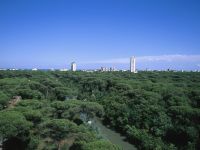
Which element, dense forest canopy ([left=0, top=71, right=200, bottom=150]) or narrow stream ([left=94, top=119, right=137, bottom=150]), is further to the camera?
narrow stream ([left=94, top=119, right=137, bottom=150])

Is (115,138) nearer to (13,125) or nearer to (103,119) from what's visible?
(103,119)

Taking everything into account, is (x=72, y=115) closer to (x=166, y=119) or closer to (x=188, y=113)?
(x=166, y=119)

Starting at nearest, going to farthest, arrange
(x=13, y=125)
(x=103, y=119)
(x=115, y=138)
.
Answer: (x=13, y=125) < (x=115, y=138) < (x=103, y=119)

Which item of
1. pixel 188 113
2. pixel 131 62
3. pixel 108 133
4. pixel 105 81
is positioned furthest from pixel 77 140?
pixel 131 62

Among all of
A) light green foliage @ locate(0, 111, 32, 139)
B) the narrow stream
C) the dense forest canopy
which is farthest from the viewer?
the narrow stream

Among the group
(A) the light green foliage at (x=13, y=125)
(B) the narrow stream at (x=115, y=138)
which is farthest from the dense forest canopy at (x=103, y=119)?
(B) the narrow stream at (x=115, y=138)

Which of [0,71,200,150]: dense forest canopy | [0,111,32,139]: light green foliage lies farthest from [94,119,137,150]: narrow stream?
[0,111,32,139]: light green foliage

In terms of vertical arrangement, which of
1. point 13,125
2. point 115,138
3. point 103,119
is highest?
point 13,125

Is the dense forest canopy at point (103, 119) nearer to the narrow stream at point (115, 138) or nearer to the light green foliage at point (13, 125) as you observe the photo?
the light green foliage at point (13, 125)

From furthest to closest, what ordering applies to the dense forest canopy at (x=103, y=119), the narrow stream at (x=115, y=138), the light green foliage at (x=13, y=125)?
the narrow stream at (x=115, y=138) → the dense forest canopy at (x=103, y=119) → the light green foliage at (x=13, y=125)

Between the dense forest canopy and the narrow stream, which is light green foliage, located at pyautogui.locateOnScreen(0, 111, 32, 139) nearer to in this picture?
the dense forest canopy

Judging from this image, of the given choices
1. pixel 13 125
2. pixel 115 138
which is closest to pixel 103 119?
pixel 115 138
